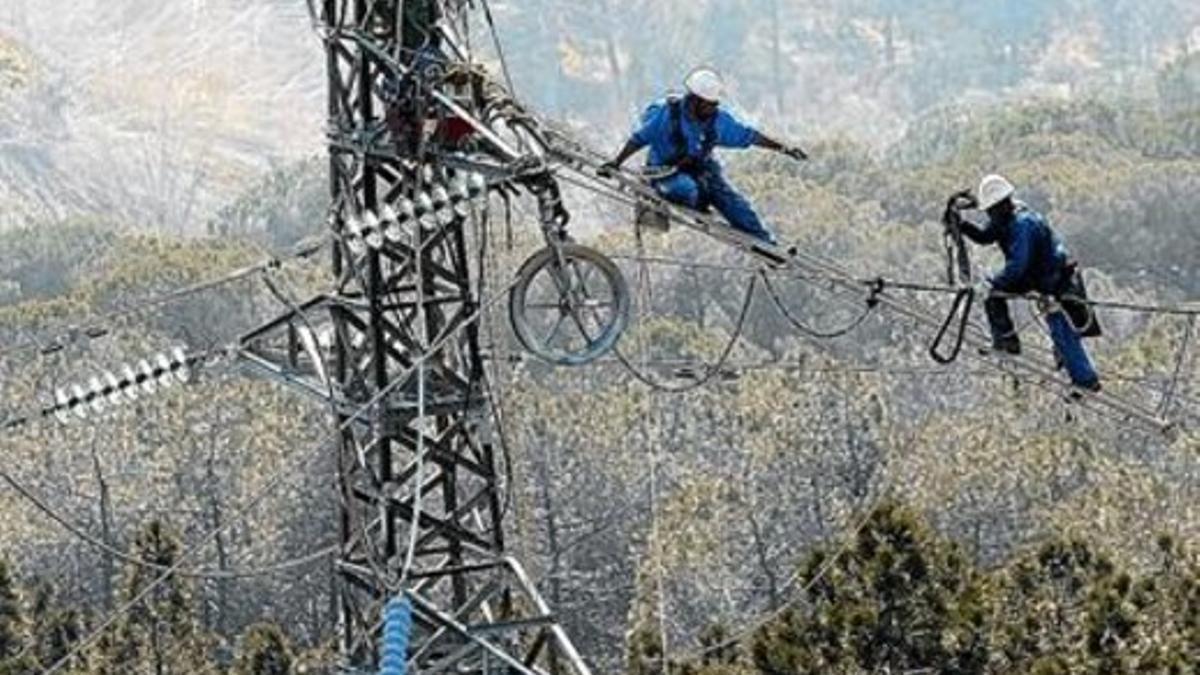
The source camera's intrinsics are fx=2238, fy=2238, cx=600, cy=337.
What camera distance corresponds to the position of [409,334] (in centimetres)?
1372

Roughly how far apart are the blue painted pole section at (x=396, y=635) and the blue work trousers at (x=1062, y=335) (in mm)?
4079

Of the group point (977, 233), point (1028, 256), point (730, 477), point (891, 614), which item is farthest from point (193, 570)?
point (730, 477)

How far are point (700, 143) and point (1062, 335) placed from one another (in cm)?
258

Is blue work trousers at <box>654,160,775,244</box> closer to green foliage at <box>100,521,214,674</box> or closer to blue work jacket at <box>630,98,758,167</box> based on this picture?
blue work jacket at <box>630,98,758,167</box>

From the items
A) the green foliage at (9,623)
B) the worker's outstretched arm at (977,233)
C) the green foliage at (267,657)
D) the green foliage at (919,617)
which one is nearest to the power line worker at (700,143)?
the worker's outstretched arm at (977,233)

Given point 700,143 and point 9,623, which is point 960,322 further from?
point 9,623

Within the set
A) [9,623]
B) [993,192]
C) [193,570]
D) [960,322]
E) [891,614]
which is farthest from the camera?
[9,623]

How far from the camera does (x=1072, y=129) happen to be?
397 feet

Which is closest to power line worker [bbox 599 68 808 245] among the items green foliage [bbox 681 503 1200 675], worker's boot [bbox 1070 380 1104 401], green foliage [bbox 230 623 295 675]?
worker's boot [bbox 1070 380 1104 401]

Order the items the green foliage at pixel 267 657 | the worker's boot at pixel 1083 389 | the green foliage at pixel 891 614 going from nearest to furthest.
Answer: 1. the worker's boot at pixel 1083 389
2. the green foliage at pixel 891 614
3. the green foliage at pixel 267 657

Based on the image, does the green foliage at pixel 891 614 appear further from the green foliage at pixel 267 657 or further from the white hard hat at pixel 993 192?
the white hard hat at pixel 993 192

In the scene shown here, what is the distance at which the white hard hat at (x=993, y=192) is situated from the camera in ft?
46.0

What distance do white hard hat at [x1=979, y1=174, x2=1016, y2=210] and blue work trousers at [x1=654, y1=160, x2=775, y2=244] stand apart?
1340 mm

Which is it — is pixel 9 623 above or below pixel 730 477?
above
